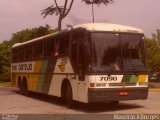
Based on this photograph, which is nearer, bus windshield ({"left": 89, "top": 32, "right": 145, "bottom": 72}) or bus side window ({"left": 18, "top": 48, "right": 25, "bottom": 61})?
bus windshield ({"left": 89, "top": 32, "right": 145, "bottom": 72})

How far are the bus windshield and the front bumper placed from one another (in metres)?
0.75

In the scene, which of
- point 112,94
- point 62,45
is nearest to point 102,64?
point 112,94

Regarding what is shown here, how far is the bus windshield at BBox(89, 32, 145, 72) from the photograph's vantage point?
16.3 metres

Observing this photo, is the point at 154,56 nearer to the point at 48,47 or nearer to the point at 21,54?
the point at 21,54

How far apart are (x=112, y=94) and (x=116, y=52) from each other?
1572 millimetres

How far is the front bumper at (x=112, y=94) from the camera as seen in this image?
1609 cm

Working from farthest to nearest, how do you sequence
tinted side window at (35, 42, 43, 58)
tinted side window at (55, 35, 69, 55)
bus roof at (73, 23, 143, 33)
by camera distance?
1. tinted side window at (35, 42, 43, 58)
2. tinted side window at (55, 35, 69, 55)
3. bus roof at (73, 23, 143, 33)

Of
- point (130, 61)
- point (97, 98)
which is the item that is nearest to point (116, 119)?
point (97, 98)

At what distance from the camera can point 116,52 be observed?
54.7ft

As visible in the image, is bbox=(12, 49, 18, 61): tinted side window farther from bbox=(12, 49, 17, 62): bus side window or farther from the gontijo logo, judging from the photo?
the gontijo logo

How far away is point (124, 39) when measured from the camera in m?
17.0

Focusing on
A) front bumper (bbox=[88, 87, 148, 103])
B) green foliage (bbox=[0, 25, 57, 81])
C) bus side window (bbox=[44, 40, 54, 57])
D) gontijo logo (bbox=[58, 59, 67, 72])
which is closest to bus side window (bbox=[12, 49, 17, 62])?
bus side window (bbox=[44, 40, 54, 57])

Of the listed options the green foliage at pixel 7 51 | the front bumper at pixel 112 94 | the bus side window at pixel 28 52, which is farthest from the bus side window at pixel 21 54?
the green foliage at pixel 7 51

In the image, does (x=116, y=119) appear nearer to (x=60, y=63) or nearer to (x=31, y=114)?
(x=31, y=114)
